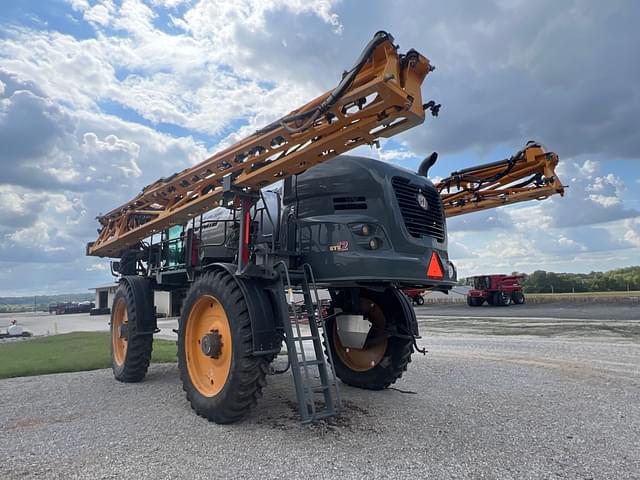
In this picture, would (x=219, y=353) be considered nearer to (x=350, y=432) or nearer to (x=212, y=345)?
(x=212, y=345)

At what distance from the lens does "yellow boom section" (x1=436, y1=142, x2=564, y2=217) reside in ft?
26.1

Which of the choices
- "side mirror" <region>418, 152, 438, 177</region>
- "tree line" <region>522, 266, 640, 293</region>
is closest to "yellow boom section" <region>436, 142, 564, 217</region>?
"side mirror" <region>418, 152, 438, 177</region>

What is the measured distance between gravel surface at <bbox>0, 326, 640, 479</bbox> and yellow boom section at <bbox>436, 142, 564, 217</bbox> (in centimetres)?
303

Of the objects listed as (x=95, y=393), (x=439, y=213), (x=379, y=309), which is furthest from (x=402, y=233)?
(x=95, y=393)

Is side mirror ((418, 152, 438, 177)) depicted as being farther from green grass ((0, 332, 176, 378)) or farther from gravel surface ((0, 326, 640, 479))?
green grass ((0, 332, 176, 378))

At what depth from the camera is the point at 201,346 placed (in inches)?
215

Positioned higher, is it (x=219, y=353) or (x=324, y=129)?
(x=324, y=129)

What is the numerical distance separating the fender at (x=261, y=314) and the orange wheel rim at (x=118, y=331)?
366 cm

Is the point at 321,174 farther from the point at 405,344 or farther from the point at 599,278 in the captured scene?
the point at 599,278

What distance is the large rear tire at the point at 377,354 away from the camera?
21.2ft

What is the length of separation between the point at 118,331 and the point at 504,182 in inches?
291

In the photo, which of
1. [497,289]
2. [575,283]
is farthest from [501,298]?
[575,283]

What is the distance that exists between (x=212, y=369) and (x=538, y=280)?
173 ft

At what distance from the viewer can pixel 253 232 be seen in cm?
596
